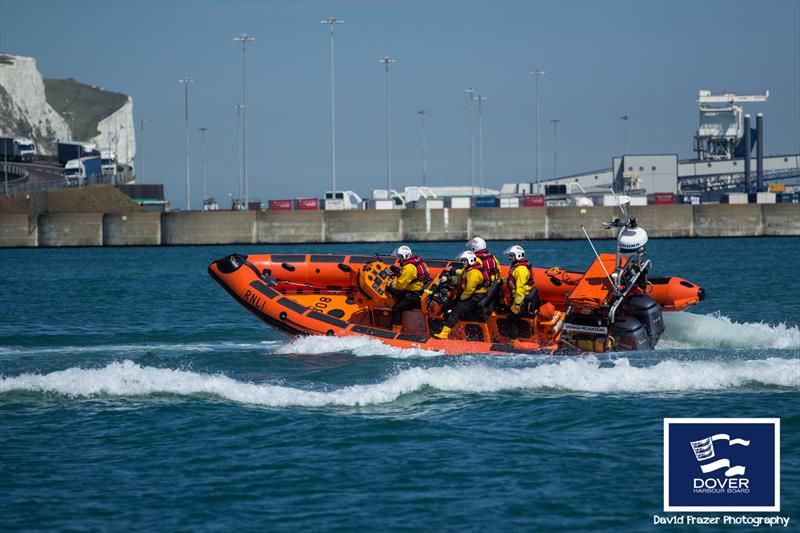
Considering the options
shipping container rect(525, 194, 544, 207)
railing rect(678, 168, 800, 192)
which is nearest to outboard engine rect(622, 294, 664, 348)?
shipping container rect(525, 194, 544, 207)

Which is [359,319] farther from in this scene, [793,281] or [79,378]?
[793,281]

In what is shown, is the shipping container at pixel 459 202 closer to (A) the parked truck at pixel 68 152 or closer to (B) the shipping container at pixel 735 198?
(B) the shipping container at pixel 735 198

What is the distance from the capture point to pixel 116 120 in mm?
124062

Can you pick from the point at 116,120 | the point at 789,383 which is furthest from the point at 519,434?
the point at 116,120

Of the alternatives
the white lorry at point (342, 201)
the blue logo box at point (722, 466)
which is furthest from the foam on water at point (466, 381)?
the white lorry at point (342, 201)

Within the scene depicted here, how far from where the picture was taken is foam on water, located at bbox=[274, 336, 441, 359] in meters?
14.0

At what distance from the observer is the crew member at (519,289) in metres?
13.9

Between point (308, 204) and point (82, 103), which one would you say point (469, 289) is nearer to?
point (308, 204)

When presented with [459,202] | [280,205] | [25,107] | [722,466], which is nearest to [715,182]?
[459,202]

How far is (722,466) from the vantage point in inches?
316

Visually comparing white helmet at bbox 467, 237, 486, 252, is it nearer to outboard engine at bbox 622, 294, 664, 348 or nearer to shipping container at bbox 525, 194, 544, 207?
outboard engine at bbox 622, 294, 664, 348

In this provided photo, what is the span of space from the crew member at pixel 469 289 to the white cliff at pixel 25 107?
8951 centimetres

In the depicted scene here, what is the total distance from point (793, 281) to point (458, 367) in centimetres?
1738

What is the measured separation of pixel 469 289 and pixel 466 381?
7.65 feet
